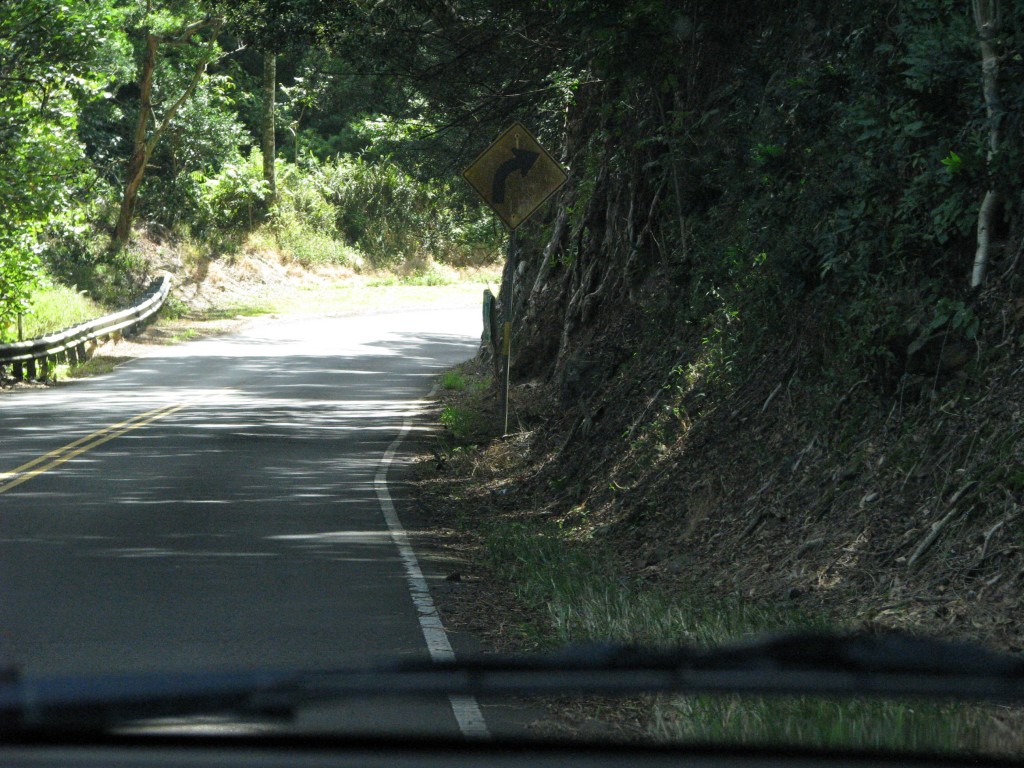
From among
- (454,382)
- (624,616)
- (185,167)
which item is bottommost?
(454,382)

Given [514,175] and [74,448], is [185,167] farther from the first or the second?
[514,175]

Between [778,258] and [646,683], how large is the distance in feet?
30.2

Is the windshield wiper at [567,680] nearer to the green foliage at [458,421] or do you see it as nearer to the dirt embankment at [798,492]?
the dirt embankment at [798,492]

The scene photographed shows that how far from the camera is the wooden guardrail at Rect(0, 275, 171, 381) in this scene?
28.1 metres

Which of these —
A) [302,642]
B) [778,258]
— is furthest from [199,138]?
[302,642]

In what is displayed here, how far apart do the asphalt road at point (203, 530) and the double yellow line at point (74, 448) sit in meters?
0.04

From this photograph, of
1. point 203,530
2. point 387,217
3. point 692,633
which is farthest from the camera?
point 387,217

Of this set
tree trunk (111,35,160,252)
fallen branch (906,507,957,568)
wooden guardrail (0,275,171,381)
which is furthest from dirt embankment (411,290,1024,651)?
tree trunk (111,35,160,252)

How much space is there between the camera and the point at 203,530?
40.5 ft

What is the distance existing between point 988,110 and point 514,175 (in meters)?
7.69

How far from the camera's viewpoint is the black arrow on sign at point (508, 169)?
661 inches

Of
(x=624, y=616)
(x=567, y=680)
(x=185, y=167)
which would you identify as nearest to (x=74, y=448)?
(x=624, y=616)

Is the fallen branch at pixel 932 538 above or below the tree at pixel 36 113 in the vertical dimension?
below

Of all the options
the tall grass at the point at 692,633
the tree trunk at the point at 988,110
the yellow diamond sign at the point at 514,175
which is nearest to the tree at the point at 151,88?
the yellow diamond sign at the point at 514,175
